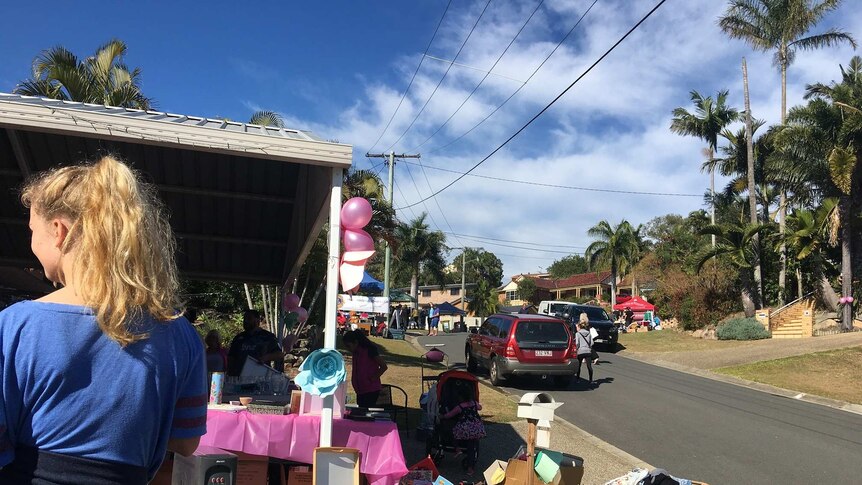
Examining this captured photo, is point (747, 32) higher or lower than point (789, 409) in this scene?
higher

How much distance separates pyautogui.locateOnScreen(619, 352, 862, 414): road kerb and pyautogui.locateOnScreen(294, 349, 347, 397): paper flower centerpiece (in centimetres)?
1215

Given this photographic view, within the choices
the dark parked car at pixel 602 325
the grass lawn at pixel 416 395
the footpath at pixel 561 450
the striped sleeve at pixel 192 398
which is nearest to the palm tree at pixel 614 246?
the dark parked car at pixel 602 325

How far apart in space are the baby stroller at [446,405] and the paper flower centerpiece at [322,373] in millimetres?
2329

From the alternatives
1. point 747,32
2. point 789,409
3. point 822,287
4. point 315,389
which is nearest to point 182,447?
point 315,389

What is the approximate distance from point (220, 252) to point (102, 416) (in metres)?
9.15

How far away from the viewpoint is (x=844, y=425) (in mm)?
10797

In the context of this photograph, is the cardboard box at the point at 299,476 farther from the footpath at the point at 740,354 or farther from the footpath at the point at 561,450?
the footpath at the point at 740,354

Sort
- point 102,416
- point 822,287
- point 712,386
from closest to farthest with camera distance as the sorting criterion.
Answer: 1. point 102,416
2. point 712,386
3. point 822,287

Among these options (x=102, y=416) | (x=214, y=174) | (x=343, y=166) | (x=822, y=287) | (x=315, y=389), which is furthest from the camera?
(x=822, y=287)

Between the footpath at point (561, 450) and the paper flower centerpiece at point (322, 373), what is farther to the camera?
the footpath at point (561, 450)

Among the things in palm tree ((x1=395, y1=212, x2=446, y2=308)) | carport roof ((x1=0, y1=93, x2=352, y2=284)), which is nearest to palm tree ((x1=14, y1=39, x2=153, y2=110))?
carport roof ((x1=0, y1=93, x2=352, y2=284))

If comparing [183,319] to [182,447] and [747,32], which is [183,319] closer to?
[182,447]

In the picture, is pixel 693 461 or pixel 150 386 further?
pixel 693 461

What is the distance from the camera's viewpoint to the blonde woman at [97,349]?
4.79ft
